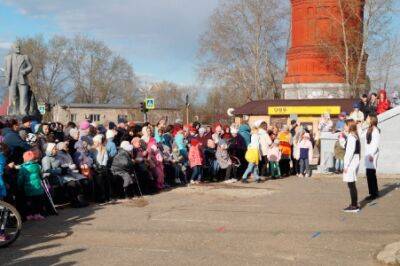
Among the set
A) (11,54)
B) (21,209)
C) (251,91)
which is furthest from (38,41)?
(21,209)

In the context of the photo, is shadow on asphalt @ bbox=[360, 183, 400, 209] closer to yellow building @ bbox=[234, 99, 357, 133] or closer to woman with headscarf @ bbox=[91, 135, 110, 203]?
woman with headscarf @ bbox=[91, 135, 110, 203]

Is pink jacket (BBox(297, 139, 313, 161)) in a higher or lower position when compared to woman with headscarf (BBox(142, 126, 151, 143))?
lower

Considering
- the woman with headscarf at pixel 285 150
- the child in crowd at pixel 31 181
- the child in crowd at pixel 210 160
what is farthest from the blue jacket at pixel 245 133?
the child in crowd at pixel 31 181

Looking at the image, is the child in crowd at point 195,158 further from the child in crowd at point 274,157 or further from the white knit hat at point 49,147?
the white knit hat at point 49,147

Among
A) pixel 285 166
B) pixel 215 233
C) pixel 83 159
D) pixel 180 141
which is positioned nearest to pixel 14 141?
pixel 83 159

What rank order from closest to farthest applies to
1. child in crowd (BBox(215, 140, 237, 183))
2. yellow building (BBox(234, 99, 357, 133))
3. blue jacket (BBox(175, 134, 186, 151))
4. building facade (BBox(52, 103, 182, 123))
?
blue jacket (BBox(175, 134, 186, 151)) → child in crowd (BBox(215, 140, 237, 183)) → yellow building (BBox(234, 99, 357, 133)) → building facade (BBox(52, 103, 182, 123))

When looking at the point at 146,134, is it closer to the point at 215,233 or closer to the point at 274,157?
the point at 274,157

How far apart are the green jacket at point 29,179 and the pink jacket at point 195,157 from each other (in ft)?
21.9

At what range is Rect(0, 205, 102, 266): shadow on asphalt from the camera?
7613 millimetres

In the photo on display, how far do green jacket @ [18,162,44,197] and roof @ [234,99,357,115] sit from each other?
96.5 feet

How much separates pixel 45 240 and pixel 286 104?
34038 millimetres

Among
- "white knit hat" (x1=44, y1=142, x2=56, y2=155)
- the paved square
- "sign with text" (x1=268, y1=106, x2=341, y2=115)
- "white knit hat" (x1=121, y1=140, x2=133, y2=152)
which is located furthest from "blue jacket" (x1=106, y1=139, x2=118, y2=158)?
"sign with text" (x1=268, y1=106, x2=341, y2=115)

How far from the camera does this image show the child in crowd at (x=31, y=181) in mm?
10492

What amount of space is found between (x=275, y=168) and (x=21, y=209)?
10.2m
